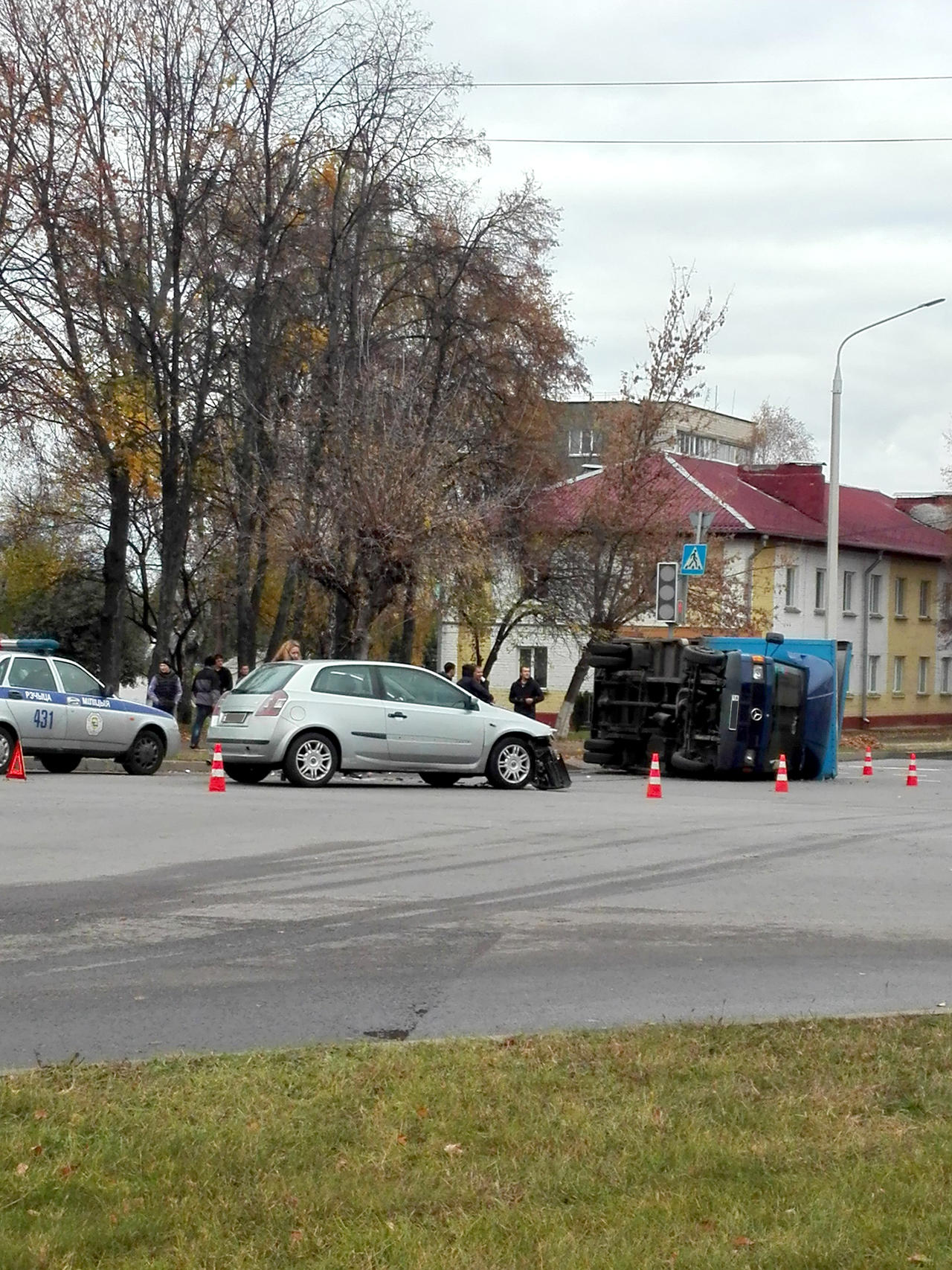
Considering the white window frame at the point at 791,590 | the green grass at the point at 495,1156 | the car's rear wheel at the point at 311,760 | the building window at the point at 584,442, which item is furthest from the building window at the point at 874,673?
the green grass at the point at 495,1156

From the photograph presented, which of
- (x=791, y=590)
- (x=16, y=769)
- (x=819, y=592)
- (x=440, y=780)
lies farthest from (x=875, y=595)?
(x=16, y=769)

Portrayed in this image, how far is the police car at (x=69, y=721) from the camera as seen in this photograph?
21.8 meters

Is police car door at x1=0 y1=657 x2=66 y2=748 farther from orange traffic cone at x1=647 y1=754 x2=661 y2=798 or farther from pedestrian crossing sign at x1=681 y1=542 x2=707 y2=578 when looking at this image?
pedestrian crossing sign at x1=681 y1=542 x2=707 y2=578

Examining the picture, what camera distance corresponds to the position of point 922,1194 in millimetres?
4891

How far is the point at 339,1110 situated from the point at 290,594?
36762 mm

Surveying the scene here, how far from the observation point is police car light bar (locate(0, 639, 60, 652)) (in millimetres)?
25656

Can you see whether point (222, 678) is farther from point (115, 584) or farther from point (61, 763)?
point (115, 584)

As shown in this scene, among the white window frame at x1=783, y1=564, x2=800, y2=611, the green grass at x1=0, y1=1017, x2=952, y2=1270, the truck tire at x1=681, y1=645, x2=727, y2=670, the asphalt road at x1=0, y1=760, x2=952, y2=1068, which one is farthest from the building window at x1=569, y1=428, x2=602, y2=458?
the green grass at x1=0, y1=1017, x2=952, y2=1270

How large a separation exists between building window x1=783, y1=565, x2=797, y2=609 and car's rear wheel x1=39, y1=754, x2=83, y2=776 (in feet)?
132

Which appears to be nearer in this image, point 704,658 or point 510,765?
point 510,765

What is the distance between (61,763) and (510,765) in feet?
21.1

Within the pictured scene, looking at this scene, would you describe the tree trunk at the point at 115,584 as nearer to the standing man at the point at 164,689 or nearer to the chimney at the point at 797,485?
the standing man at the point at 164,689

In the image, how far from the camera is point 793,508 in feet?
209

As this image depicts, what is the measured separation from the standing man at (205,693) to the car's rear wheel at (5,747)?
7.16m
